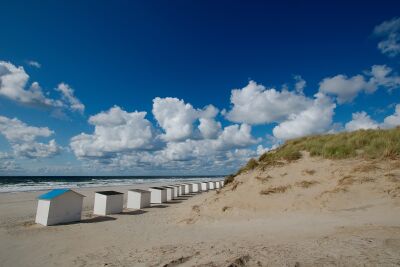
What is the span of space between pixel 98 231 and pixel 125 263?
5794mm

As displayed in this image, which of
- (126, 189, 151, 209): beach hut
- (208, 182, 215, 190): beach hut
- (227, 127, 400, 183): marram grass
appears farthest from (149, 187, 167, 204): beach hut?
(208, 182, 215, 190): beach hut

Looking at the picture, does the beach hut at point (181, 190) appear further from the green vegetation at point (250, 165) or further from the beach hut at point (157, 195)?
the green vegetation at point (250, 165)

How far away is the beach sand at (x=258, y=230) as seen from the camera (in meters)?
7.79

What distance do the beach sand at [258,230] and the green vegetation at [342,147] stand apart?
993 mm

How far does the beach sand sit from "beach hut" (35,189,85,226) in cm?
60

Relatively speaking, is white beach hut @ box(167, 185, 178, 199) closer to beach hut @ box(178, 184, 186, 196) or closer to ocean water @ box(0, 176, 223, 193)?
beach hut @ box(178, 184, 186, 196)

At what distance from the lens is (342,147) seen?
17781 millimetres

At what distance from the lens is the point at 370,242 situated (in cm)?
797

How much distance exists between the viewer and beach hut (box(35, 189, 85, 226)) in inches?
584

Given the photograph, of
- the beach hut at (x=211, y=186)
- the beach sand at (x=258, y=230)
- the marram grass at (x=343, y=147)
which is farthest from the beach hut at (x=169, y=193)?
the beach hut at (x=211, y=186)

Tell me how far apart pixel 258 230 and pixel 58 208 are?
10929 millimetres

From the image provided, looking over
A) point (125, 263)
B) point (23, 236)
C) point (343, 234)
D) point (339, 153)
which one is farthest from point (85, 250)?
point (339, 153)

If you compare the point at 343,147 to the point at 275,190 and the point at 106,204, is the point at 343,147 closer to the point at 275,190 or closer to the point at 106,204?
the point at 275,190

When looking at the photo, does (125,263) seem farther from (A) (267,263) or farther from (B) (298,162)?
(B) (298,162)
